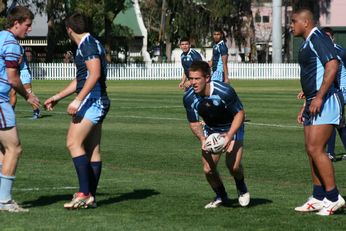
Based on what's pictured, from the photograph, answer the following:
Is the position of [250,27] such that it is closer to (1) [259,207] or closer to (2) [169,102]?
(2) [169,102]

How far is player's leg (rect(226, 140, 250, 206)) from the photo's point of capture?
10.9 metres

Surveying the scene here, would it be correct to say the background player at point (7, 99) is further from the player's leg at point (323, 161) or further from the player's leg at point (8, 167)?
the player's leg at point (323, 161)

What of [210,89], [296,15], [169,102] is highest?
[296,15]

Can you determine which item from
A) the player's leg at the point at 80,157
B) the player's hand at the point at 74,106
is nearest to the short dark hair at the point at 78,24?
the player's hand at the point at 74,106

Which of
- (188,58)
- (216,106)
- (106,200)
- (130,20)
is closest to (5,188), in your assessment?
(106,200)

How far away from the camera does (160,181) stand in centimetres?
1347

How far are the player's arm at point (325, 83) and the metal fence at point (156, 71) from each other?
5193 cm

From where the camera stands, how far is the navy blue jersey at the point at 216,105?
1045 cm

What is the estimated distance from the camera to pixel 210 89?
10.4m

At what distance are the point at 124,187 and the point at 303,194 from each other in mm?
2284

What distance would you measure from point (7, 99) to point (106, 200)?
71.1 inches

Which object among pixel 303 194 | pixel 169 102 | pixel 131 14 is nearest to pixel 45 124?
pixel 169 102

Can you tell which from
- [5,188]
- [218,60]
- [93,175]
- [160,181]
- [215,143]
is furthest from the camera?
[218,60]

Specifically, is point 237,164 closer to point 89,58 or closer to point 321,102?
point 321,102
